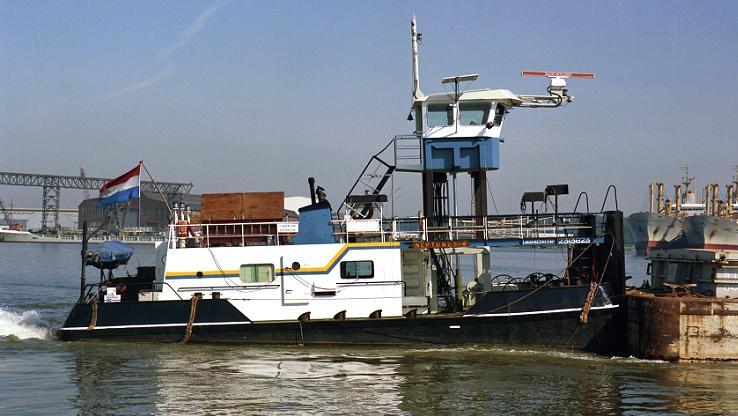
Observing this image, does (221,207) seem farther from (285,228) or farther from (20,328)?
(20,328)

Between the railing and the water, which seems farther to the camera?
the railing

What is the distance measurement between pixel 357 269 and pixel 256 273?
2.38m

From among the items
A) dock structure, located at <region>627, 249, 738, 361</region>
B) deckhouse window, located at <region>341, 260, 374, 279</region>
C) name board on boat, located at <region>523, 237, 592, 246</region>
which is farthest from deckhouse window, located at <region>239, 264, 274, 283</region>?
dock structure, located at <region>627, 249, 738, 361</region>

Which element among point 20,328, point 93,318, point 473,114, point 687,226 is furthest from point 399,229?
point 687,226

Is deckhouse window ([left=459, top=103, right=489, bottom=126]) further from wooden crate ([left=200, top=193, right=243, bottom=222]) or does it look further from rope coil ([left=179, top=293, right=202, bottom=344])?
rope coil ([left=179, top=293, right=202, bottom=344])

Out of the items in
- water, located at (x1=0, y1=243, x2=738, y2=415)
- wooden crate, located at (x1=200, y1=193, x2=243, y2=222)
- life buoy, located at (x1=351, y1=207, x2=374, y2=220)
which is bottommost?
water, located at (x1=0, y1=243, x2=738, y2=415)

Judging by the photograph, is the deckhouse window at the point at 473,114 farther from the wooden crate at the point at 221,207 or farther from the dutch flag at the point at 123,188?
the dutch flag at the point at 123,188

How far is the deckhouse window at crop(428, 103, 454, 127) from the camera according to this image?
19547mm

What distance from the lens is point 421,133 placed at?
1959cm

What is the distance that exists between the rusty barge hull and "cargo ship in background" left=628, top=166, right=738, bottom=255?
4199cm

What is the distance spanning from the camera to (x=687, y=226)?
79.1 m

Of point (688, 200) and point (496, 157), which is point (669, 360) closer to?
point (496, 157)

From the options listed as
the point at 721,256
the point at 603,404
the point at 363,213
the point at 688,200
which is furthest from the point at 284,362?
the point at 688,200

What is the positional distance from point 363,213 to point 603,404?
7.74 meters
